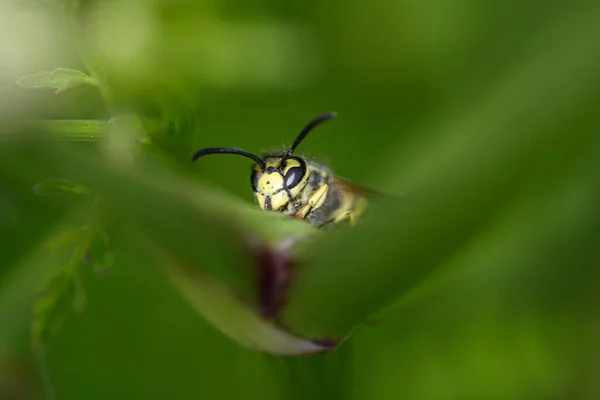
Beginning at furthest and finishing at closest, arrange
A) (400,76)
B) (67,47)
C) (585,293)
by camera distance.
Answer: (400,76) → (585,293) → (67,47)

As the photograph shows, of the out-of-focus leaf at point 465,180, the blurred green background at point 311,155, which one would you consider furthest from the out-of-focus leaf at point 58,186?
the out-of-focus leaf at point 465,180

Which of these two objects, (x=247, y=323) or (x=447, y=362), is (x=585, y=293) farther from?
(x=247, y=323)

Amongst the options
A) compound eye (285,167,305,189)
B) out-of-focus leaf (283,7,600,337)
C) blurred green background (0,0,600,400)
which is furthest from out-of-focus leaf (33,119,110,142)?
compound eye (285,167,305,189)

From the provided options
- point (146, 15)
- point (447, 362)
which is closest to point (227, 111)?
point (146, 15)

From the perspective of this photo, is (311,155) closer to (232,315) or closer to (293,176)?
(293,176)

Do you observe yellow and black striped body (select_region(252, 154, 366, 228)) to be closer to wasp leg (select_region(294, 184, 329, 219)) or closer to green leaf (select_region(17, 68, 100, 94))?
wasp leg (select_region(294, 184, 329, 219))

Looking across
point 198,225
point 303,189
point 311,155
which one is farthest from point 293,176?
point 198,225
